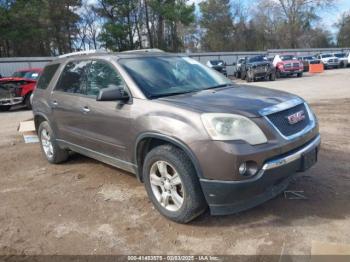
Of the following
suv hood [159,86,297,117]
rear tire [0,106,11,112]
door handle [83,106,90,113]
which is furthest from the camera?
rear tire [0,106,11,112]

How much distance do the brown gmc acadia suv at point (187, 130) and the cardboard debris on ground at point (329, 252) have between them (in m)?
0.62

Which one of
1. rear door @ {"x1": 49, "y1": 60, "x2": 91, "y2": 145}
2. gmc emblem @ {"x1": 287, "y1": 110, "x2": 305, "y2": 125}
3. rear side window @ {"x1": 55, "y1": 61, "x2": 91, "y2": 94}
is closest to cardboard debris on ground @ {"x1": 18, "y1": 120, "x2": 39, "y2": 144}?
rear door @ {"x1": 49, "y1": 60, "x2": 91, "y2": 145}

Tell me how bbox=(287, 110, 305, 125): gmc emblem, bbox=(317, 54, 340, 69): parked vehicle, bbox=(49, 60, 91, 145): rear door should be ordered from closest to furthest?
bbox=(287, 110, 305, 125): gmc emblem < bbox=(49, 60, 91, 145): rear door < bbox=(317, 54, 340, 69): parked vehicle

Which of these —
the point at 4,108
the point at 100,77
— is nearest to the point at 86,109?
the point at 100,77

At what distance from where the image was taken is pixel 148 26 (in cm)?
4428

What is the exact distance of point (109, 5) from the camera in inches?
1626

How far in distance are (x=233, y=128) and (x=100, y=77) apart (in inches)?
85.6

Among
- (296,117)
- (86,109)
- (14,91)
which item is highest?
(86,109)

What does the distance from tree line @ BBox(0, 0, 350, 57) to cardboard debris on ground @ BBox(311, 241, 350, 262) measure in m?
34.2

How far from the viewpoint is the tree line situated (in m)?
34.8

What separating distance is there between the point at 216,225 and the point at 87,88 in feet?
8.26

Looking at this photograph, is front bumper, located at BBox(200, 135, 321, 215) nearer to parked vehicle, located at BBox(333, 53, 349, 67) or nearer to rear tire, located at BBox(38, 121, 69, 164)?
rear tire, located at BBox(38, 121, 69, 164)

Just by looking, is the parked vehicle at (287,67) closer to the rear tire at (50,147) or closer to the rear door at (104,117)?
the rear tire at (50,147)

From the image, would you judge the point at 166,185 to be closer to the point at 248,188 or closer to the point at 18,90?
the point at 248,188
